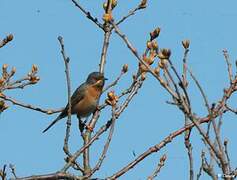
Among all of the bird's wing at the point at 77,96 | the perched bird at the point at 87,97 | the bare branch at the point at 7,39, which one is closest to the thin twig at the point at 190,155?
the bare branch at the point at 7,39

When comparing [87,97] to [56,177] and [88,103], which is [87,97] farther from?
[56,177]

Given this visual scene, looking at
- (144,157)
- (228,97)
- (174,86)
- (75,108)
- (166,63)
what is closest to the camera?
(174,86)

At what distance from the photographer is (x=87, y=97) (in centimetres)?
948

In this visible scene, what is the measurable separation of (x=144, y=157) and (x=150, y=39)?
138 cm

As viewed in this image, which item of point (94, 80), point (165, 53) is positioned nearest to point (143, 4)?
point (94, 80)

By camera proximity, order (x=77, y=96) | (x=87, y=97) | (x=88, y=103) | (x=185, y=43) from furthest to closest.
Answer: (x=77, y=96) → (x=87, y=97) → (x=88, y=103) → (x=185, y=43)

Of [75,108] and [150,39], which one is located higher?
[75,108]

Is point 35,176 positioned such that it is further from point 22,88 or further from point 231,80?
point 22,88

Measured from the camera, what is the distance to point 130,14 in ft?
21.3

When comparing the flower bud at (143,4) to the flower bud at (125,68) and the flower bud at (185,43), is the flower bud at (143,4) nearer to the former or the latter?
the flower bud at (125,68)

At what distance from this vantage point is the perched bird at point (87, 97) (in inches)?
357

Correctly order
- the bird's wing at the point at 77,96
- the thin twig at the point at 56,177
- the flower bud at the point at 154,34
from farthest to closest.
→ the bird's wing at the point at 77,96
the flower bud at the point at 154,34
the thin twig at the point at 56,177

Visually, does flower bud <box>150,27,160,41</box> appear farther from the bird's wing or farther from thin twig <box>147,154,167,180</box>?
the bird's wing

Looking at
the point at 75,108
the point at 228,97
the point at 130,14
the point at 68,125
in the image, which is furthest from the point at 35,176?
the point at 75,108
